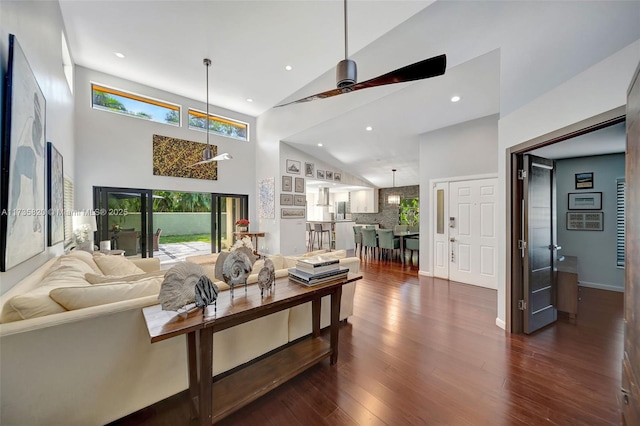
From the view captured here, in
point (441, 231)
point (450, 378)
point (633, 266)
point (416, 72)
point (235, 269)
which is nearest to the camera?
point (633, 266)

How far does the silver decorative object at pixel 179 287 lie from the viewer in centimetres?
134

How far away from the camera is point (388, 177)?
28.5ft

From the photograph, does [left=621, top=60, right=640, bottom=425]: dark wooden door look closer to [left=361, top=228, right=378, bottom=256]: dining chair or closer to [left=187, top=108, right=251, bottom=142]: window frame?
[left=361, top=228, right=378, bottom=256]: dining chair

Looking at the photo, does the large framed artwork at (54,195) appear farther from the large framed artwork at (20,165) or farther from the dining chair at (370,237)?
the dining chair at (370,237)

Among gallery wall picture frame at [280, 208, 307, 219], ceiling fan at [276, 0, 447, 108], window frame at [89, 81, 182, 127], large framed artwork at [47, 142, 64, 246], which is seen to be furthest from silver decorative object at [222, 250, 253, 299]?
window frame at [89, 81, 182, 127]

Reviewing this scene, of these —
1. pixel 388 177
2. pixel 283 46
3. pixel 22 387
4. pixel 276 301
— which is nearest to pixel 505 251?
pixel 276 301

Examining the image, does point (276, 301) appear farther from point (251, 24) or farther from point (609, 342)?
point (251, 24)

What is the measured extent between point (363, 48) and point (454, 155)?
2606 millimetres

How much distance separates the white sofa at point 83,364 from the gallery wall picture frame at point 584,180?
577cm

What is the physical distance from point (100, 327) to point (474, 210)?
5237 millimetres

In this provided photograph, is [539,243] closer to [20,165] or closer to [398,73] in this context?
[398,73]

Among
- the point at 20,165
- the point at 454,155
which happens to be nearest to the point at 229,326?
the point at 20,165

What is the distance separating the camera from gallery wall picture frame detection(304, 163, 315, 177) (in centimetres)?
755

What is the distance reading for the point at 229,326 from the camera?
1.54 metres
